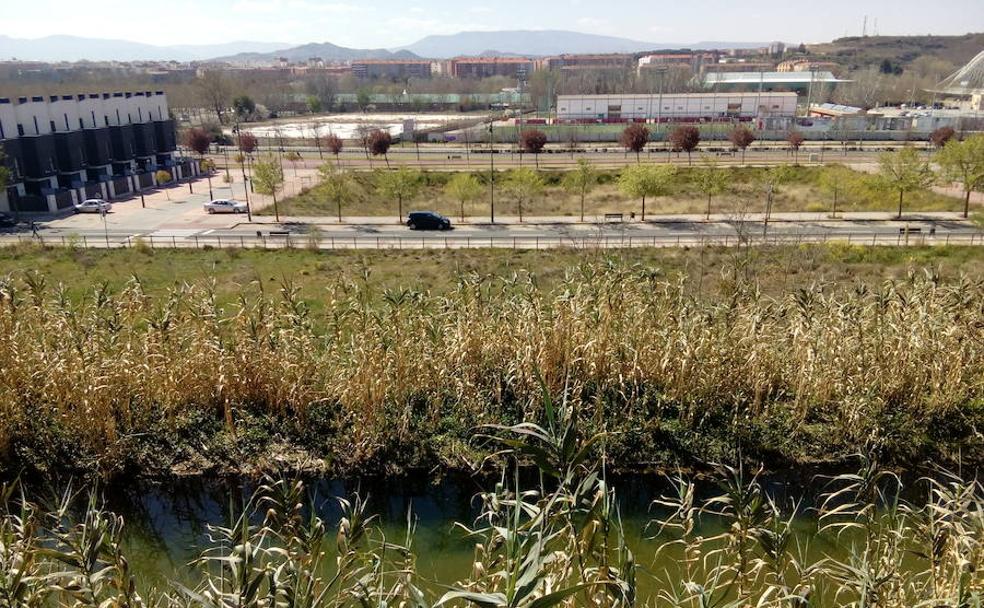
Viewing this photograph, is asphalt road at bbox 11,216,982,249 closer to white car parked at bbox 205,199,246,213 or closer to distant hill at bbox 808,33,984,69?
white car parked at bbox 205,199,246,213

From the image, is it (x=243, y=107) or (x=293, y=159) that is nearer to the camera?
(x=293, y=159)

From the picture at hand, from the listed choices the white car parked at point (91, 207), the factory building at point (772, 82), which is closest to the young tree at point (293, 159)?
the white car parked at point (91, 207)

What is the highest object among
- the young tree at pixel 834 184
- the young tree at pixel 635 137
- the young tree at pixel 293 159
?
the young tree at pixel 635 137

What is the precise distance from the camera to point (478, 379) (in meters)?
14.7

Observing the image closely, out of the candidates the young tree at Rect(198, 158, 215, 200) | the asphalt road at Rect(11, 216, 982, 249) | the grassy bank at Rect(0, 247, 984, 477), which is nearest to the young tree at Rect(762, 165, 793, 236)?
the asphalt road at Rect(11, 216, 982, 249)

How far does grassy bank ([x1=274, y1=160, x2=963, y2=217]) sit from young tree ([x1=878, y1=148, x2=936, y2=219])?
78 cm

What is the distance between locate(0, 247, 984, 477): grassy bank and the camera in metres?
13.1

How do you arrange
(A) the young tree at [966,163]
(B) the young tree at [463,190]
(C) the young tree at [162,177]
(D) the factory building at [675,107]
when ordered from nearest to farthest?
(A) the young tree at [966,163] → (B) the young tree at [463,190] → (C) the young tree at [162,177] → (D) the factory building at [675,107]

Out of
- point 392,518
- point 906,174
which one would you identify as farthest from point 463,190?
point 392,518

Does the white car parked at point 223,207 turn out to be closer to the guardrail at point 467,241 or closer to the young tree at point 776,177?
the guardrail at point 467,241

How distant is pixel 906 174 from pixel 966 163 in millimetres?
3284

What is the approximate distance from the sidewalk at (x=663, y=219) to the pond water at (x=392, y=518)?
2638 cm

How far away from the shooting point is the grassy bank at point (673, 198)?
4038 centimetres

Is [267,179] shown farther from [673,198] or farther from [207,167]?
[673,198]
